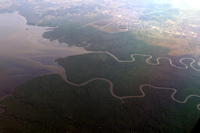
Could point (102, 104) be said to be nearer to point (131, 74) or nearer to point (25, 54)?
point (131, 74)

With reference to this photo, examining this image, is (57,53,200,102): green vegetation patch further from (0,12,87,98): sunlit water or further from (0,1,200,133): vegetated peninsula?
(0,12,87,98): sunlit water

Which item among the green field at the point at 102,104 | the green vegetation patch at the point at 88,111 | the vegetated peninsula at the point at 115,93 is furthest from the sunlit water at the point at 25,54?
the green vegetation patch at the point at 88,111

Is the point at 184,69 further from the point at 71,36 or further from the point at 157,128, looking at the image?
the point at 71,36

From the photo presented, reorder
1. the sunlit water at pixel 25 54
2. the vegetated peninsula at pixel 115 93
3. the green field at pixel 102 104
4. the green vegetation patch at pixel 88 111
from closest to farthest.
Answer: the green vegetation patch at pixel 88 111, the green field at pixel 102 104, the vegetated peninsula at pixel 115 93, the sunlit water at pixel 25 54

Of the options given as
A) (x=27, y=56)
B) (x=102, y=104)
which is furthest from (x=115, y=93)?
(x=27, y=56)

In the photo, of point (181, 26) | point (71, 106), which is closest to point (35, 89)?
point (71, 106)

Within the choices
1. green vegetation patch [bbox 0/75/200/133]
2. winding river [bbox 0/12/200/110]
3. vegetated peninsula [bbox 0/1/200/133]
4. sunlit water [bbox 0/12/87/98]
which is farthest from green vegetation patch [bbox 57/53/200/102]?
sunlit water [bbox 0/12/87/98]

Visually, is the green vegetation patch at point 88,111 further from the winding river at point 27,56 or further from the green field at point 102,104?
the winding river at point 27,56

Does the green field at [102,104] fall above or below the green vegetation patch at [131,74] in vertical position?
below
